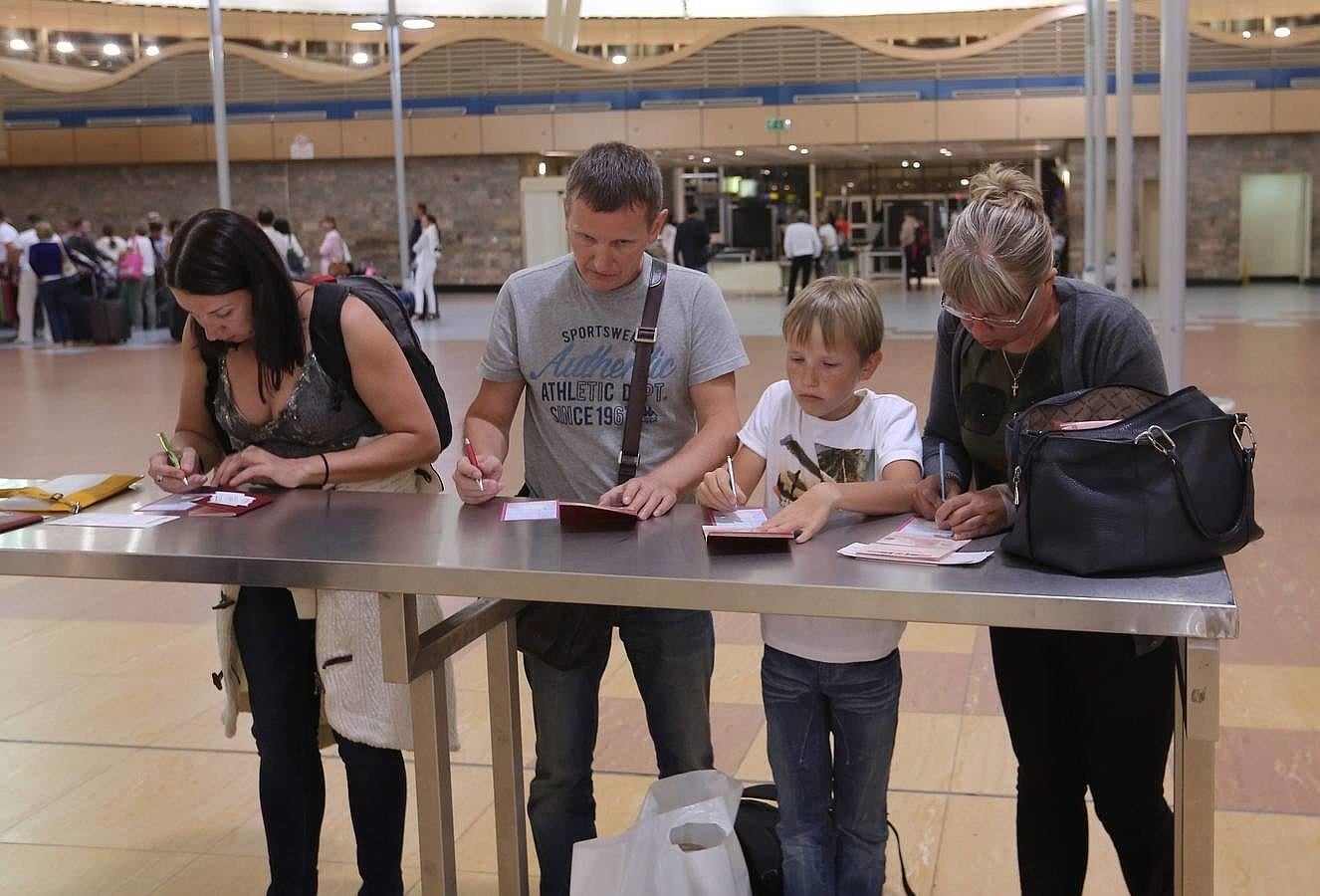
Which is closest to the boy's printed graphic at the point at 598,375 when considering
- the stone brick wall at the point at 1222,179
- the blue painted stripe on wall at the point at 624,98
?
the stone brick wall at the point at 1222,179

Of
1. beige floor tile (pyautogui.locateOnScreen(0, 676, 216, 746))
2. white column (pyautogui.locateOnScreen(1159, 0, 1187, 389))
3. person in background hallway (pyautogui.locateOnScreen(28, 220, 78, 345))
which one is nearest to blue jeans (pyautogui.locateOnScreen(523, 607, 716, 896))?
beige floor tile (pyautogui.locateOnScreen(0, 676, 216, 746))

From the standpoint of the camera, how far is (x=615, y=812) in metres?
3.34

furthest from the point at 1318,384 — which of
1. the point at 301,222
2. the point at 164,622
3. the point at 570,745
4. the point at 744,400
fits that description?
the point at 301,222

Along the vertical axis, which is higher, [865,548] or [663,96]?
[663,96]

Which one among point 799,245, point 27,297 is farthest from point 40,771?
point 799,245

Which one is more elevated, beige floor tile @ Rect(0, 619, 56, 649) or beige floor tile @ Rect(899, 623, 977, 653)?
beige floor tile @ Rect(0, 619, 56, 649)

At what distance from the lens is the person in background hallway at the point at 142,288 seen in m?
18.8

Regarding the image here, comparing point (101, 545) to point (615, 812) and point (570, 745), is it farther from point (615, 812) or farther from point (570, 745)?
point (615, 812)

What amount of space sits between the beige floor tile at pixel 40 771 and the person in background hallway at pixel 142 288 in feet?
51.8

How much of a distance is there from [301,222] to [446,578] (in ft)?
92.6

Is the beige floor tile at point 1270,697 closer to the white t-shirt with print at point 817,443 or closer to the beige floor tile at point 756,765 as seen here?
the beige floor tile at point 756,765

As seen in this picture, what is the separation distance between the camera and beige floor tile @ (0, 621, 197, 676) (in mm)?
4555

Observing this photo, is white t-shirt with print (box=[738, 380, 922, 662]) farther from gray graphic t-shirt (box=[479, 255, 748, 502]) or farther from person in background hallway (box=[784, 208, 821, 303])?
person in background hallway (box=[784, 208, 821, 303])

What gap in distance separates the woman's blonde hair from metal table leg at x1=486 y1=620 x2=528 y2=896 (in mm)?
1108
